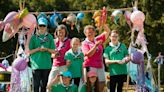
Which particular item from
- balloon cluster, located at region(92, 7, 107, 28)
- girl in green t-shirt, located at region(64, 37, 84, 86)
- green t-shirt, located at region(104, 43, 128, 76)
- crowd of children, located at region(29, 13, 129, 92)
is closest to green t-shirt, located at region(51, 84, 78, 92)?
crowd of children, located at region(29, 13, 129, 92)

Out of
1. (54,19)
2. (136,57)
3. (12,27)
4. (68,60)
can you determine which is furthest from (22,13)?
(136,57)

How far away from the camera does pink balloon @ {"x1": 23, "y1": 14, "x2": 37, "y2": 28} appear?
29.7ft

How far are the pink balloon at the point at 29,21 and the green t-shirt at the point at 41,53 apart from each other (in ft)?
1.62

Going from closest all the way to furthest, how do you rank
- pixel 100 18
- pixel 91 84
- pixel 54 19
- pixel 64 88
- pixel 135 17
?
1. pixel 64 88
2. pixel 91 84
3. pixel 135 17
4. pixel 100 18
5. pixel 54 19

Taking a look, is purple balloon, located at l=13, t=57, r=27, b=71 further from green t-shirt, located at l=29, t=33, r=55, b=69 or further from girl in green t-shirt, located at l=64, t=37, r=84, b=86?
girl in green t-shirt, located at l=64, t=37, r=84, b=86

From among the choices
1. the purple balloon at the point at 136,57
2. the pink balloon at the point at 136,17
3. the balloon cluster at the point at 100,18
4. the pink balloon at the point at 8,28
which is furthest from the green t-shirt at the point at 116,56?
the pink balloon at the point at 8,28

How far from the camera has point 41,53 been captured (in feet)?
27.8

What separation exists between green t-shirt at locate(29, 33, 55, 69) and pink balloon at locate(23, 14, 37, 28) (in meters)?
0.49

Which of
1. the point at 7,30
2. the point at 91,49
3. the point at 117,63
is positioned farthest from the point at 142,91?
the point at 7,30

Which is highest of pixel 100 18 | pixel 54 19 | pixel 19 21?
pixel 54 19

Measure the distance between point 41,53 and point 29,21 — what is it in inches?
34.7

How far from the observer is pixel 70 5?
33469mm

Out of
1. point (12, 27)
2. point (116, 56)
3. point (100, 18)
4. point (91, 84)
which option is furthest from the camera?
point (100, 18)

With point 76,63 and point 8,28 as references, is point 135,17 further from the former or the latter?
point 8,28
